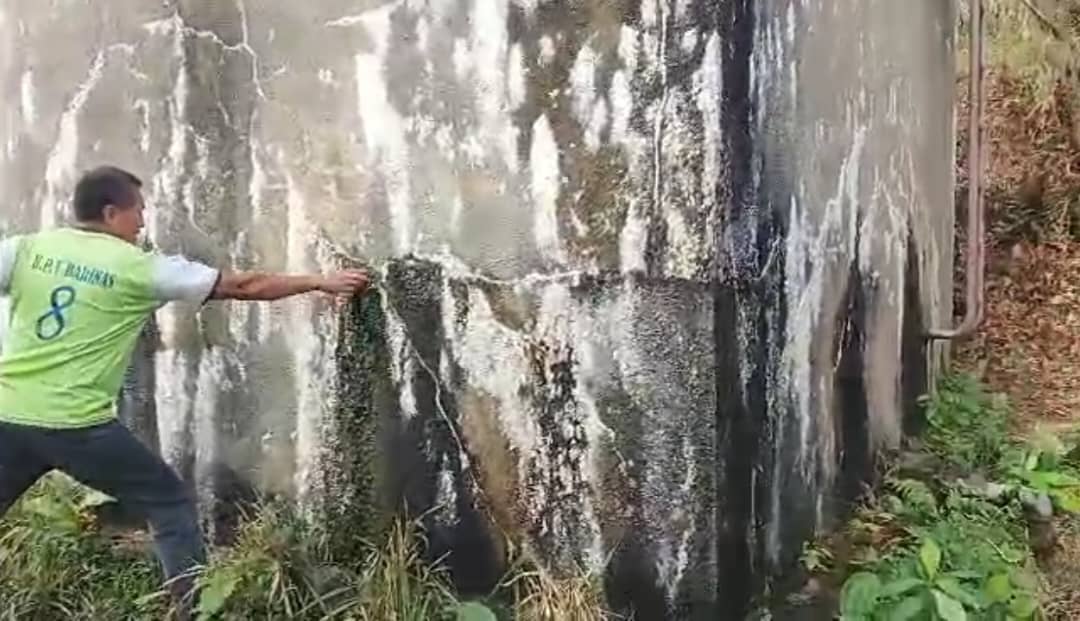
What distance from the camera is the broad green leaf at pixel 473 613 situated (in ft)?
15.2

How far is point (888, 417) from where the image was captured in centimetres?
643

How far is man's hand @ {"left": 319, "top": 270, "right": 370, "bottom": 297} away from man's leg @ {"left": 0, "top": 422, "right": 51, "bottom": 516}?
1004 mm

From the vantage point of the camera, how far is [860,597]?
14.8 feet

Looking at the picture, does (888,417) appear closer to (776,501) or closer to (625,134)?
(776,501)

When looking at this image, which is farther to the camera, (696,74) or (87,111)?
(87,111)

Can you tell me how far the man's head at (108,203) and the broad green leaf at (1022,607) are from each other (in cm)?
291

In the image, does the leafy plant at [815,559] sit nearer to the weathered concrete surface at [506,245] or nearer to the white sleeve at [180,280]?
the weathered concrete surface at [506,245]

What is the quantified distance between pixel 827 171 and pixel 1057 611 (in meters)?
1.68

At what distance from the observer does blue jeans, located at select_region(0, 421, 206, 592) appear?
4.58 metres

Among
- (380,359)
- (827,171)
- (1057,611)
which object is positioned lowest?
(1057,611)

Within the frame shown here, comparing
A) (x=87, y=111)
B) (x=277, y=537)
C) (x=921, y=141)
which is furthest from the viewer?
(x=921, y=141)

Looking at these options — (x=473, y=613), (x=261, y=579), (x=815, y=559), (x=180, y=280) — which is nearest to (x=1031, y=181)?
(x=815, y=559)

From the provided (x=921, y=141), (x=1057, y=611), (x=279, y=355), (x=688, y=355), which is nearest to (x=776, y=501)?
(x=688, y=355)

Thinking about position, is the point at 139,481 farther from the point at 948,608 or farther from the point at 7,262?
the point at 948,608
